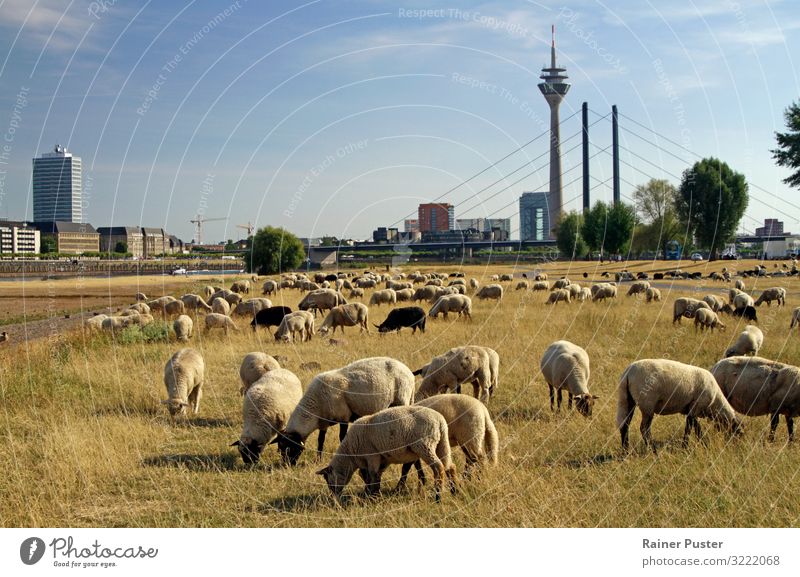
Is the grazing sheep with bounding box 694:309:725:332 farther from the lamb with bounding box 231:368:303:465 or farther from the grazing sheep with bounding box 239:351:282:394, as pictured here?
the lamb with bounding box 231:368:303:465

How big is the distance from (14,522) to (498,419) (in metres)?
8.04

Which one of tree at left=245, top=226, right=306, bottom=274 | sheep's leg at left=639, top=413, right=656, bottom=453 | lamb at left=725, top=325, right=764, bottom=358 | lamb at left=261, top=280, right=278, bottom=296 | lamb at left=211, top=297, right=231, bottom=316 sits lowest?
sheep's leg at left=639, top=413, right=656, bottom=453

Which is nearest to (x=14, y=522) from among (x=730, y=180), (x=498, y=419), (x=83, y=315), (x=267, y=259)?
(x=498, y=419)

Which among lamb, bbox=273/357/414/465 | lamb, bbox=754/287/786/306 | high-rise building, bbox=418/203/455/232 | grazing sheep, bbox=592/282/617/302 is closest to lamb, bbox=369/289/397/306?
grazing sheep, bbox=592/282/617/302

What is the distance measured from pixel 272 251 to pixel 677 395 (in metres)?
82.6

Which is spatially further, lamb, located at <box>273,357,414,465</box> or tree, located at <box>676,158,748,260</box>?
tree, located at <box>676,158,748,260</box>

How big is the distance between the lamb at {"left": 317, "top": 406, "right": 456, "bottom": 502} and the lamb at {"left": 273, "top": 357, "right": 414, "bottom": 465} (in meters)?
1.66

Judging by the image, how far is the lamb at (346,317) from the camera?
1078 inches

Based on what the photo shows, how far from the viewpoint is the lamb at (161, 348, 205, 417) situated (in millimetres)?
13852

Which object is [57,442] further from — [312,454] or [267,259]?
[267,259]

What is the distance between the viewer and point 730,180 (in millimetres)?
89375

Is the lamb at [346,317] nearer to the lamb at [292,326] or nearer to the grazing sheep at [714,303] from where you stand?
the lamb at [292,326]

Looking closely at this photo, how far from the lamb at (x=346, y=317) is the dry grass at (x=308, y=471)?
9.08 meters

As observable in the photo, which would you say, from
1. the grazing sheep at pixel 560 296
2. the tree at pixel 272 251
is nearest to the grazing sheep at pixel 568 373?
the grazing sheep at pixel 560 296
